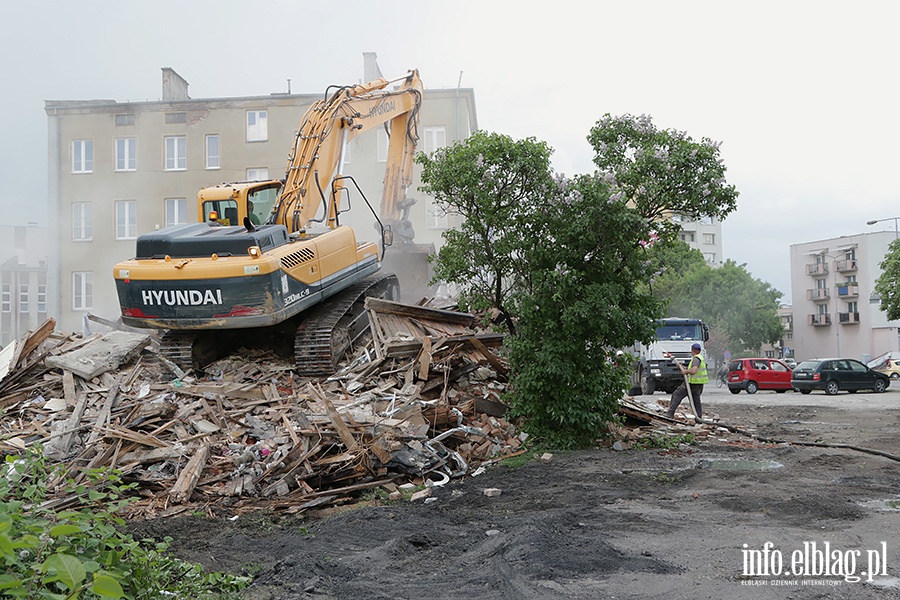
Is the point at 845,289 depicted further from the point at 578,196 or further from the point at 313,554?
the point at 313,554

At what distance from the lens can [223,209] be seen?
510 inches

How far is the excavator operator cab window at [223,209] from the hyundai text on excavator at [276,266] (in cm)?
2

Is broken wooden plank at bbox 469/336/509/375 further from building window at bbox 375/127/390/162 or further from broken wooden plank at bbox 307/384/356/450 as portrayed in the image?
building window at bbox 375/127/390/162

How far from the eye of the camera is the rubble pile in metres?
8.77

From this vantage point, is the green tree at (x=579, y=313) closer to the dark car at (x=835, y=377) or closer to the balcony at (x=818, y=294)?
the dark car at (x=835, y=377)

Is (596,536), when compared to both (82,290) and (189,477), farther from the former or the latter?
(82,290)

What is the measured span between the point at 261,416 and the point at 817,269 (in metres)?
78.2

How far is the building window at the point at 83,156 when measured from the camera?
118 feet

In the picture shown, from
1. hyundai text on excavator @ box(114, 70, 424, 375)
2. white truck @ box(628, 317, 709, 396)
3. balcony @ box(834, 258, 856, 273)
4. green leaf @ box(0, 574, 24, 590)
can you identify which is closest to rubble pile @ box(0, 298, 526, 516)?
hyundai text on excavator @ box(114, 70, 424, 375)

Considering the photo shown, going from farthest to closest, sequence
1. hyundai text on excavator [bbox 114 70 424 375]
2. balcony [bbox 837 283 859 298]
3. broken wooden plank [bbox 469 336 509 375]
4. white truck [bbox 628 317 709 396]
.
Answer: balcony [bbox 837 283 859 298] → white truck [bbox 628 317 709 396] → broken wooden plank [bbox 469 336 509 375] → hyundai text on excavator [bbox 114 70 424 375]

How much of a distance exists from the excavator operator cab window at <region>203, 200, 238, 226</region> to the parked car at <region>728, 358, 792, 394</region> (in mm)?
23195

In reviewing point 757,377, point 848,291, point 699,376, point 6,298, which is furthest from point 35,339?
point 848,291

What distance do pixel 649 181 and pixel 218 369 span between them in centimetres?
656

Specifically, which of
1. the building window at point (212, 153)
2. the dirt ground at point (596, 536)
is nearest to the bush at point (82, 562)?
the dirt ground at point (596, 536)
